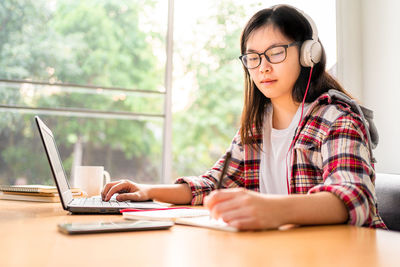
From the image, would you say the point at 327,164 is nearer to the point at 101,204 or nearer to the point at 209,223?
the point at 209,223

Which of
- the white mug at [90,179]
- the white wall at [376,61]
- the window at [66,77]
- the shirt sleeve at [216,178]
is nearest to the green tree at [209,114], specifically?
the window at [66,77]

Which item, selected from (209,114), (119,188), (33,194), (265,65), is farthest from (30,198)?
(209,114)

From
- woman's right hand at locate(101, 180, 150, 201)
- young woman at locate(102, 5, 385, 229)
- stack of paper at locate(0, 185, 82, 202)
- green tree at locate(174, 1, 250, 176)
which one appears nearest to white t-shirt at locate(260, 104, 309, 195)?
young woman at locate(102, 5, 385, 229)

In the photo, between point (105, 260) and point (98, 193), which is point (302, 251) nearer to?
point (105, 260)

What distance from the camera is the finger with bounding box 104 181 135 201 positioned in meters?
1.21

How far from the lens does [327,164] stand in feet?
3.32

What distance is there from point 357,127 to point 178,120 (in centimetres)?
557

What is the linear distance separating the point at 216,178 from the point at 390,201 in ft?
1.93

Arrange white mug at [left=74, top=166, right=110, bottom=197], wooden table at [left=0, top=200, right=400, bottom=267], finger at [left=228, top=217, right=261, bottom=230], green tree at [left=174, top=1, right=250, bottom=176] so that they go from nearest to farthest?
wooden table at [left=0, top=200, right=400, bottom=267], finger at [left=228, top=217, right=261, bottom=230], white mug at [left=74, top=166, right=110, bottom=197], green tree at [left=174, top=1, right=250, bottom=176]

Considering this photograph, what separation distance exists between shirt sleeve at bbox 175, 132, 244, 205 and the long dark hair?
0.07 meters

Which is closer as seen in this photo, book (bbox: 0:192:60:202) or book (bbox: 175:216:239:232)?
book (bbox: 175:216:239:232)

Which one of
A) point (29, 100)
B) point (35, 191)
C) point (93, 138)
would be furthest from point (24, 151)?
point (35, 191)

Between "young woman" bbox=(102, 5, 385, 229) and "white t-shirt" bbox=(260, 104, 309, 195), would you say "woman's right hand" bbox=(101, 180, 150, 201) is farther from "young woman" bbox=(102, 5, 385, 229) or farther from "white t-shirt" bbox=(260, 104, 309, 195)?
"white t-shirt" bbox=(260, 104, 309, 195)

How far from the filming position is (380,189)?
4.51 ft
